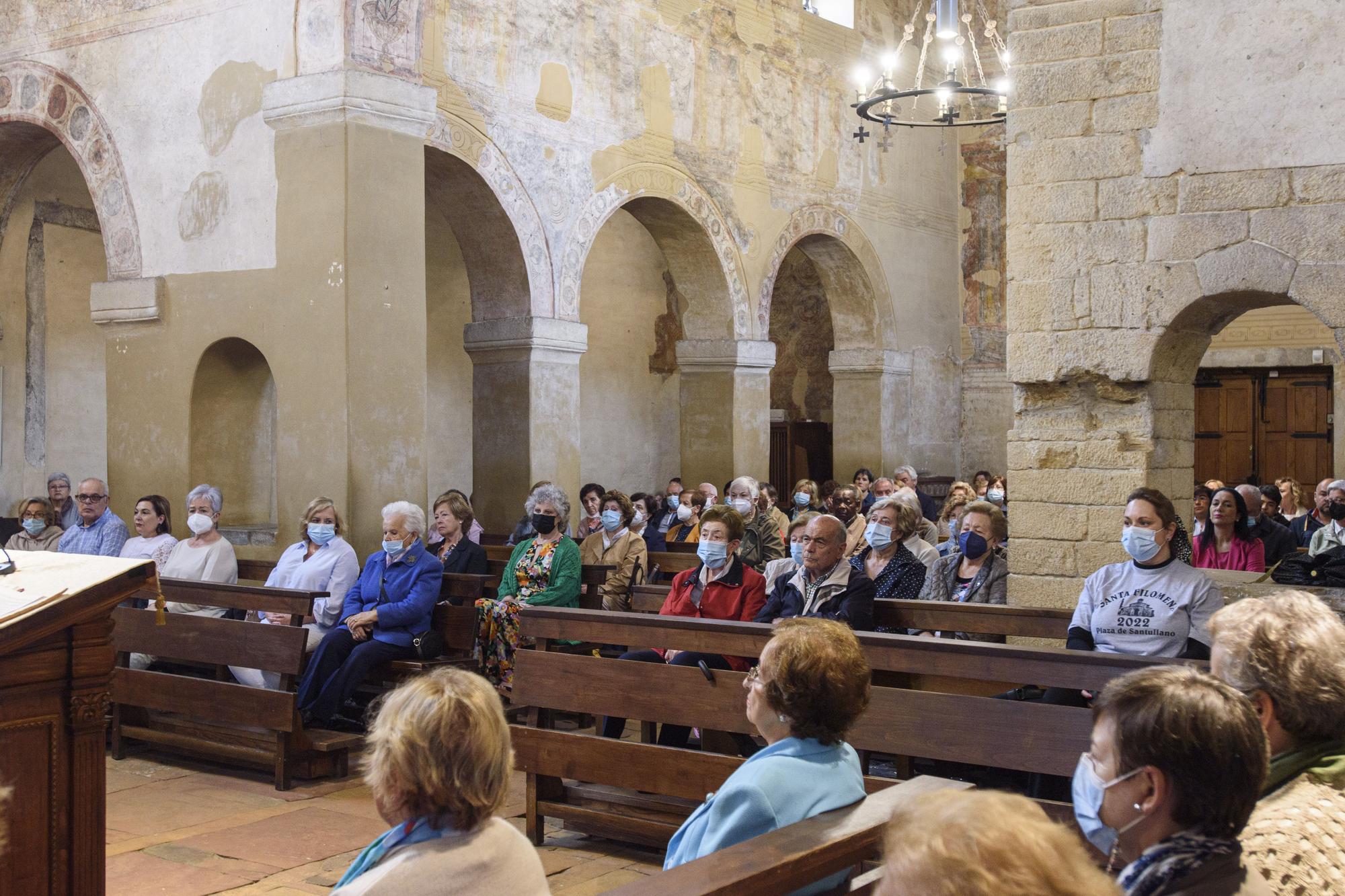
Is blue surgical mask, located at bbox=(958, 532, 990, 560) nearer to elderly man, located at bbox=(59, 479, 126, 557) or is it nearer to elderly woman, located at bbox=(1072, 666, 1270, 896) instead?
elderly woman, located at bbox=(1072, 666, 1270, 896)

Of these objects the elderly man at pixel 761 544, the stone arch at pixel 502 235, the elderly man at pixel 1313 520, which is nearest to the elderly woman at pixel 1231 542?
the elderly man at pixel 1313 520

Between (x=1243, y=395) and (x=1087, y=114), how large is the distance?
11.7m

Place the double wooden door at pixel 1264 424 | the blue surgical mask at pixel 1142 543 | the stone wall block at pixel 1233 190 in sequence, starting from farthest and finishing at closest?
the double wooden door at pixel 1264 424 → the stone wall block at pixel 1233 190 → the blue surgical mask at pixel 1142 543

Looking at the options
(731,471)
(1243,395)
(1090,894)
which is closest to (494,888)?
(1090,894)

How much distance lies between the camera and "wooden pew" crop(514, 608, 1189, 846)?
3.76 m

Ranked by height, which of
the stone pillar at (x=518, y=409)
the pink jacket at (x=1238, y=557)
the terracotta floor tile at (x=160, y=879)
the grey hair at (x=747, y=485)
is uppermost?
the stone pillar at (x=518, y=409)

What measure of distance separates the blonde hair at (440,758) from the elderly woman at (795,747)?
0.57m

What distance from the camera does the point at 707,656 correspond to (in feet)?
16.7

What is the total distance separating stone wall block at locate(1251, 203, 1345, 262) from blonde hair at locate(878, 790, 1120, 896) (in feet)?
17.3

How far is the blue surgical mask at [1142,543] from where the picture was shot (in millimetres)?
4523

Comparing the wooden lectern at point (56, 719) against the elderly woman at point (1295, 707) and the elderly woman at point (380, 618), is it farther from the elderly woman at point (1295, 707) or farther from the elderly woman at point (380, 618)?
the elderly woman at point (380, 618)

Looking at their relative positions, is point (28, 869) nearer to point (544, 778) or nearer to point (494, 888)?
point (494, 888)

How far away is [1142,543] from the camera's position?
178 inches

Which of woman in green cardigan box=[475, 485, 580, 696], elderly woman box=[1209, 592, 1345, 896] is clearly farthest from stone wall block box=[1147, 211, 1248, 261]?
elderly woman box=[1209, 592, 1345, 896]
